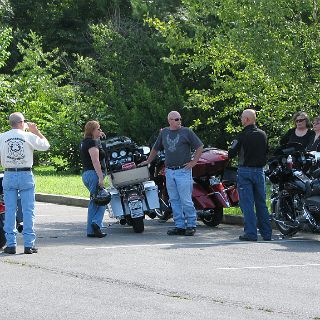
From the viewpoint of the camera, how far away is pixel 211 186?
1675cm

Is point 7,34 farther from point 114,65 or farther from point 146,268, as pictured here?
point 146,268

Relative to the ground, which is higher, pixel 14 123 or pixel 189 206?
pixel 14 123

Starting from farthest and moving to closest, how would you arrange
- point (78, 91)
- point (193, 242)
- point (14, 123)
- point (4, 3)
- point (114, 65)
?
point (4, 3), point (78, 91), point (114, 65), point (193, 242), point (14, 123)

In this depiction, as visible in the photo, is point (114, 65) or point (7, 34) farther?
point (7, 34)

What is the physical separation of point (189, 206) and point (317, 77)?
4.12 m

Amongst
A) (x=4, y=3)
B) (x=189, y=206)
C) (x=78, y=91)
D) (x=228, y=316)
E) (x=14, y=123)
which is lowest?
(x=228, y=316)

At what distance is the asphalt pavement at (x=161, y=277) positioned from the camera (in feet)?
30.1

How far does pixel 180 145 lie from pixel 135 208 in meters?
1.16

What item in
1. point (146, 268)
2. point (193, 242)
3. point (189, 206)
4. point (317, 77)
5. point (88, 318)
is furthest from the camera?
point (317, 77)

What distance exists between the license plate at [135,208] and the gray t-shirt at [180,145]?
2.40 feet

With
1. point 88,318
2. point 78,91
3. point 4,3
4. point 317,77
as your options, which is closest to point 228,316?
point 88,318

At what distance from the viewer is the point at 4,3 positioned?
176 feet

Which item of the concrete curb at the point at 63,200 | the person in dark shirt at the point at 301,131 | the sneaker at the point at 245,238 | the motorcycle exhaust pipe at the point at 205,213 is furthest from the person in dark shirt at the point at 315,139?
the concrete curb at the point at 63,200

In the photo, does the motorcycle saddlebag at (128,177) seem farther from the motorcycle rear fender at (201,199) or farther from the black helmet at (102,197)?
the motorcycle rear fender at (201,199)
